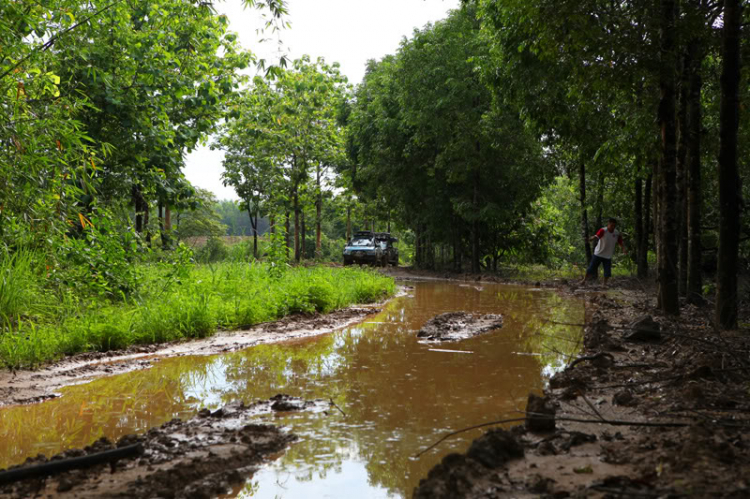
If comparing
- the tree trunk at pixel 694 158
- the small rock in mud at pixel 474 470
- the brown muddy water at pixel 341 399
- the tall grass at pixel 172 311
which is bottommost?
the brown muddy water at pixel 341 399

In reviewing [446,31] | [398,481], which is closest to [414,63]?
[446,31]

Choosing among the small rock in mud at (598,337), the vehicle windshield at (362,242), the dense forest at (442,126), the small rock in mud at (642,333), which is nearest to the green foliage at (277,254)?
the dense forest at (442,126)

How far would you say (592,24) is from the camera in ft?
26.7

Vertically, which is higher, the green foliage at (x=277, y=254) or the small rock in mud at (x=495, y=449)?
the green foliage at (x=277, y=254)

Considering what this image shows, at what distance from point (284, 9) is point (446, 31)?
1619 centimetres

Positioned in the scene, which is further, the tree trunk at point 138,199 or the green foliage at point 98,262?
the tree trunk at point 138,199

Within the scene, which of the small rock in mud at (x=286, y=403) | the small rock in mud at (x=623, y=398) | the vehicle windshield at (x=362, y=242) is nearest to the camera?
the small rock in mud at (x=623, y=398)

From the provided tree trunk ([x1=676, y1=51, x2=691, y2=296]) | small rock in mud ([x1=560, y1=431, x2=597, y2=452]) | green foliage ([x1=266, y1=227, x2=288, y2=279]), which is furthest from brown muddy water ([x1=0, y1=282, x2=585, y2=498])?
green foliage ([x1=266, y1=227, x2=288, y2=279])

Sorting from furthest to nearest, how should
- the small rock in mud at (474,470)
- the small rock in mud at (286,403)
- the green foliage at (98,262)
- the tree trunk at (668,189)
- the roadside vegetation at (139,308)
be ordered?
1. the green foliage at (98,262)
2. the tree trunk at (668,189)
3. the roadside vegetation at (139,308)
4. the small rock in mud at (286,403)
5. the small rock in mud at (474,470)

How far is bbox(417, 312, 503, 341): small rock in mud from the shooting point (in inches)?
323

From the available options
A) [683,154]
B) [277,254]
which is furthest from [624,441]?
[277,254]

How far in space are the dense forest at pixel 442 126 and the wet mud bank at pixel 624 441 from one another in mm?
2539

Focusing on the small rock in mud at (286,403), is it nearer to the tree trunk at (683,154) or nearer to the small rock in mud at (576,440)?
the small rock in mud at (576,440)

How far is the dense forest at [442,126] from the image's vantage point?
770cm
